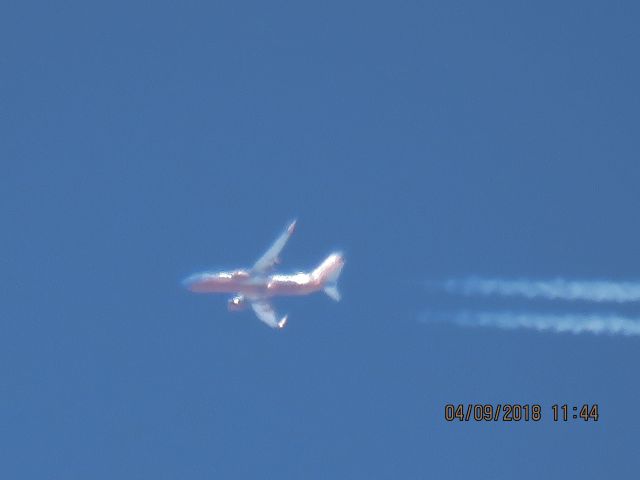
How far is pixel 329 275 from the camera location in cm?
7094

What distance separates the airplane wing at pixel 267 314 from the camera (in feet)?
235

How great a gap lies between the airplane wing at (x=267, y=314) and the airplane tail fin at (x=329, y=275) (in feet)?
6.49

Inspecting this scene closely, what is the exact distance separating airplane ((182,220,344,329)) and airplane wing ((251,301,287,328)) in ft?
0.75

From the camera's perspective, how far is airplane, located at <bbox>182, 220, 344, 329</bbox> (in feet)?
232

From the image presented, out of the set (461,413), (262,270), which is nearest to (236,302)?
(262,270)

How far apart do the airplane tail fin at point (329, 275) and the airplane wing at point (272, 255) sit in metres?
1.45

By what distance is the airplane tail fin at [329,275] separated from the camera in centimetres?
7081

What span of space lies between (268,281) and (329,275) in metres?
2.14

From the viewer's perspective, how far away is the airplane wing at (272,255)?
2790 inches

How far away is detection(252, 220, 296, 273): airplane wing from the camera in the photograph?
70.9 meters

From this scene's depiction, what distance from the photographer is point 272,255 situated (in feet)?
233

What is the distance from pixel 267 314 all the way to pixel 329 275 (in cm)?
273

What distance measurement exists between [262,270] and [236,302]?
1450mm

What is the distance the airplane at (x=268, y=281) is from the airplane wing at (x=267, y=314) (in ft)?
0.75
